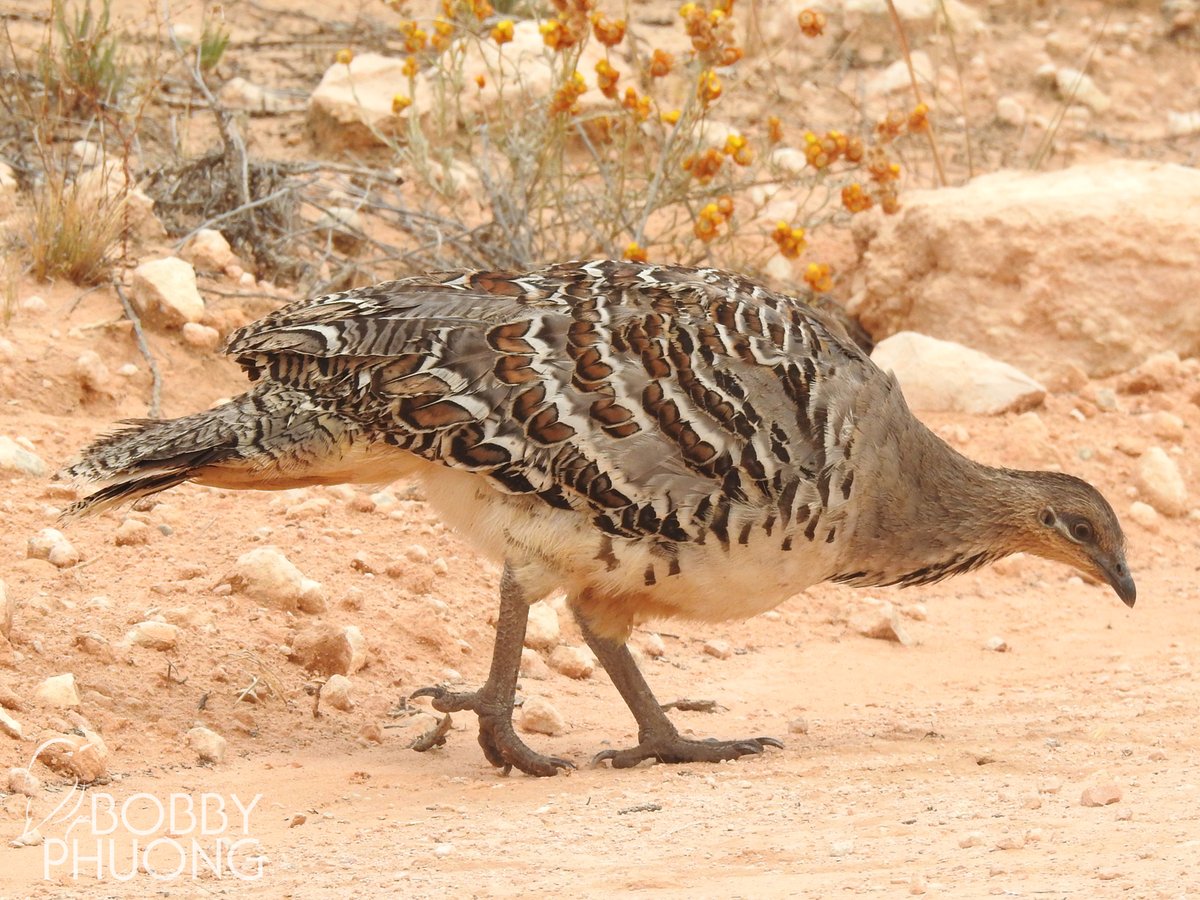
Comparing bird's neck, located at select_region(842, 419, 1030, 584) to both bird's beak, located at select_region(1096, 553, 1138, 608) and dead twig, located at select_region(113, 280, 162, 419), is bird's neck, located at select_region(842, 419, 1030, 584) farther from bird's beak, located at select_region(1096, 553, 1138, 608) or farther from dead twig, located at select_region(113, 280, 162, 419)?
dead twig, located at select_region(113, 280, 162, 419)

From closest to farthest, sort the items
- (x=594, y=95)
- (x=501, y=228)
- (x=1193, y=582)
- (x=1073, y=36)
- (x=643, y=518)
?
(x=643, y=518) < (x=1193, y=582) < (x=501, y=228) < (x=594, y=95) < (x=1073, y=36)

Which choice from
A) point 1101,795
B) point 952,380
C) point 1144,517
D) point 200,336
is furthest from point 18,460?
point 1144,517

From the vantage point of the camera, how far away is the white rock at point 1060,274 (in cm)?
980

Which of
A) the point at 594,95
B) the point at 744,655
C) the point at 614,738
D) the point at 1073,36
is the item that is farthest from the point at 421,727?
A: the point at 1073,36

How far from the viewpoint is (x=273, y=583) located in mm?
6617

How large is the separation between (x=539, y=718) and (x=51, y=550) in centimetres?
213

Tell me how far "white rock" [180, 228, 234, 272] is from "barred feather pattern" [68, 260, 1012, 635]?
3615 millimetres

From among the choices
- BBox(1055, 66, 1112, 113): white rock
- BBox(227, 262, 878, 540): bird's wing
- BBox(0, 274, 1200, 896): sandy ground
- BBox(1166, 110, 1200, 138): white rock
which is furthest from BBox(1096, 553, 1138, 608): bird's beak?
BBox(1055, 66, 1112, 113): white rock

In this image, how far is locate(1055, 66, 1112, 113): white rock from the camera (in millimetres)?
14258

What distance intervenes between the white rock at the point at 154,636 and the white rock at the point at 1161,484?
5462mm

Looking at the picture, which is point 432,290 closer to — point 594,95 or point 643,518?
point 643,518

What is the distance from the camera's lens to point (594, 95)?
11570 millimetres

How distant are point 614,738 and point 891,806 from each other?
5.48 feet

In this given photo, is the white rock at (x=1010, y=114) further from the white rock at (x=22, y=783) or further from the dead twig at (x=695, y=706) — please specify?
the white rock at (x=22, y=783)
